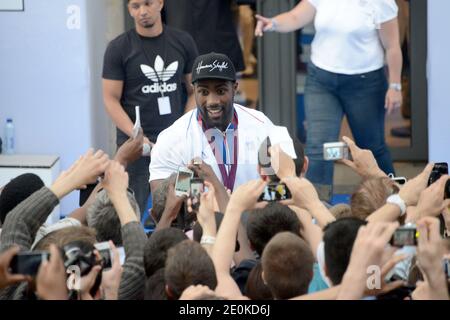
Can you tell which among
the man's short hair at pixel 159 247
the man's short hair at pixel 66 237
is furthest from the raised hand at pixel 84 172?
the man's short hair at pixel 159 247

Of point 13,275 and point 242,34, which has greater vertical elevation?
point 242,34

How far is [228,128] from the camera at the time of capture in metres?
6.90

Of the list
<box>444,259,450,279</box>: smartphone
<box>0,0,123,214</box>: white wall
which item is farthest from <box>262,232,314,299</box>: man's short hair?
<box>0,0,123,214</box>: white wall

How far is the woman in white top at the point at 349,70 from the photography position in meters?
8.59

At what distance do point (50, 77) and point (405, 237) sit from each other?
→ 5.47m

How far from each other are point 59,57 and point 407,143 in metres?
3.37

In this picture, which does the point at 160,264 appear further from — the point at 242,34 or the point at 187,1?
the point at 242,34

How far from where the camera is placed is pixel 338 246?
174 inches

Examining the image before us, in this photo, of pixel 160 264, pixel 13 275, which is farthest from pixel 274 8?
pixel 13 275

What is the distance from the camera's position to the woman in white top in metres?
8.59

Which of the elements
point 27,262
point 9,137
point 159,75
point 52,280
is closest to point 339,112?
point 159,75

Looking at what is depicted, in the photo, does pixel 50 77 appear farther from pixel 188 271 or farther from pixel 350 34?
pixel 188 271

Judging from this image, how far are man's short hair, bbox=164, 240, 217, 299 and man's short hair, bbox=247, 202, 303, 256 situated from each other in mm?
744

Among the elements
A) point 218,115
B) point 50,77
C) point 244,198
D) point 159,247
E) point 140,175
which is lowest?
point 140,175
